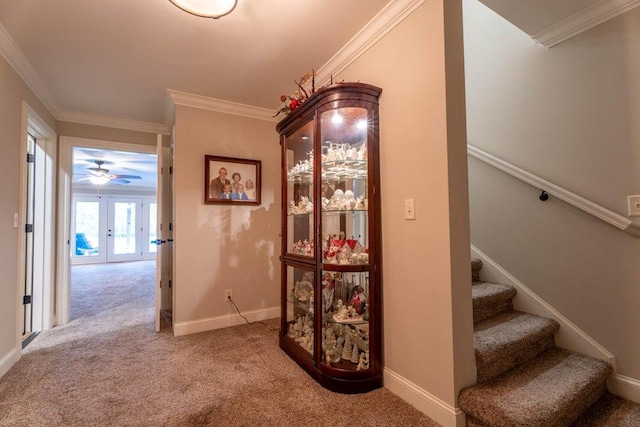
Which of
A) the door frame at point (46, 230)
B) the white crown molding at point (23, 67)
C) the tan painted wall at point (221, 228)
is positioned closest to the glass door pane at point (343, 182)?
the tan painted wall at point (221, 228)

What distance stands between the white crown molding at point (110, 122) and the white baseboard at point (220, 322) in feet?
8.12

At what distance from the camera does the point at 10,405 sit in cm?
174

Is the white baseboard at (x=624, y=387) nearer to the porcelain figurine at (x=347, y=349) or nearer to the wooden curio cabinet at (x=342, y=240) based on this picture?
the wooden curio cabinet at (x=342, y=240)

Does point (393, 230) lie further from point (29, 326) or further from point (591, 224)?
point (29, 326)

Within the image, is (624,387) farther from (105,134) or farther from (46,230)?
(105,134)

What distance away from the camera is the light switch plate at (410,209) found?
168 centimetres

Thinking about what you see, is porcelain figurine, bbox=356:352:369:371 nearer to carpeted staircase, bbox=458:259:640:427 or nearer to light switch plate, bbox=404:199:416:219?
carpeted staircase, bbox=458:259:640:427

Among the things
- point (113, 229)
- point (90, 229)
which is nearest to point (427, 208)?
point (113, 229)

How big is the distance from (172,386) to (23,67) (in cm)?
273

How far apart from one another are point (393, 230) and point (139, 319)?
316 centimetres

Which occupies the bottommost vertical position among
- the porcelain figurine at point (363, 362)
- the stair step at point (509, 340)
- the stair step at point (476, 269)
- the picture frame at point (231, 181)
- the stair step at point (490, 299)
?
the porcelain figurine at point (363, 362)

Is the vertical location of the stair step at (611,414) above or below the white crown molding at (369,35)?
below

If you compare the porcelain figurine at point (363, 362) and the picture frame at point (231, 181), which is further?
the picture frame at point (231, 181)

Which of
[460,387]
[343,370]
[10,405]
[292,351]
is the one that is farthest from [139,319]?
[460,387]
